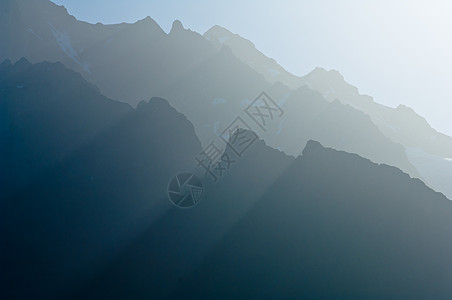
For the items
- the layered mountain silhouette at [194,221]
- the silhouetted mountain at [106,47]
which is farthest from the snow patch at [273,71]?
the layered mountain silhouette at [194,221]

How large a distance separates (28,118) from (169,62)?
61.8 m

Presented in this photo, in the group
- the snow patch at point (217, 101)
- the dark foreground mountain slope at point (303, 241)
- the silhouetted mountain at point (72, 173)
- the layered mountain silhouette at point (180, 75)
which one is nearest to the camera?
the dark foreground mountain slope at point (303, 241)

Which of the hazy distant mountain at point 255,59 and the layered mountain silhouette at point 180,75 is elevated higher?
the hazy distant mountain at point 255,59

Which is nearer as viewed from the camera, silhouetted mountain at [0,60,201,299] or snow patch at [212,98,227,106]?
silhouetted mountain at [0,60,201,299]

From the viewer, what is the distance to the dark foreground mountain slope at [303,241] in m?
43.0

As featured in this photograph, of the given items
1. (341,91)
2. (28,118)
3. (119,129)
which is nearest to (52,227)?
(119,129)

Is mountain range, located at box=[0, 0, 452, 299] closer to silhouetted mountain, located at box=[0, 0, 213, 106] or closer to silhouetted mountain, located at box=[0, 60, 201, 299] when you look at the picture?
silhouetted mountain, located at box=[0, 60, 201, 299]

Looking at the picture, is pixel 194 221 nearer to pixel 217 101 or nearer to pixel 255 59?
pixel 217 101

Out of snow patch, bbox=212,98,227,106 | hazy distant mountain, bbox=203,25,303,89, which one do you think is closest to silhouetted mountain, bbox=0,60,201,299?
snow patch, bbox=212,98,227,106

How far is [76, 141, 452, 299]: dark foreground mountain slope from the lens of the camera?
43.0 metres

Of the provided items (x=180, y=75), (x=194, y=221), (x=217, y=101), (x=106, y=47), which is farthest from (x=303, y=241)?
(x=106, y=47)

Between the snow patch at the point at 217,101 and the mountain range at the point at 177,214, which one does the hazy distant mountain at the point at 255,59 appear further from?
the mountain range at the point at 177,214

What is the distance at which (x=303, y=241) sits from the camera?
153 ft

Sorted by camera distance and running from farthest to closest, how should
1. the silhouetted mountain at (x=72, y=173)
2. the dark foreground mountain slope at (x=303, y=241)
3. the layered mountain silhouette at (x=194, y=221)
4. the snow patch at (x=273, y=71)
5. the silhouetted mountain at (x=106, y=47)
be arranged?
the snow patch at (x=273, y=71), the silhouetted mountain at (x=106, y=47), the silhouetted mountain at (x=72, y=173), the layered mountain silhouette at (x=194, y=221), the dark foreground mountain slope at (x=303, y=241)
